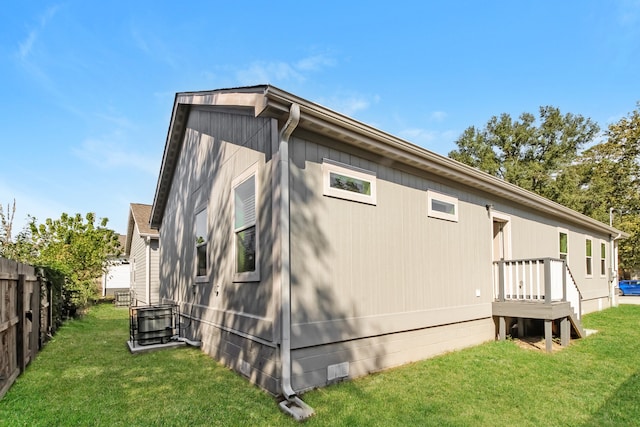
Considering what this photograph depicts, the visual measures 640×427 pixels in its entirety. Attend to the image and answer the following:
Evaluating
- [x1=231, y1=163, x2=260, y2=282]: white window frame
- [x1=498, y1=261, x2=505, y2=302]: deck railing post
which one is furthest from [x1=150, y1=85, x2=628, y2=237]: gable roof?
[x1=498, y1=261, x2=505, y2=302]: deck railing post

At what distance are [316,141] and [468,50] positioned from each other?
863cm

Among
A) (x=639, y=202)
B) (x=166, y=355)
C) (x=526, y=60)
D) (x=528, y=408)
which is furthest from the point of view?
(x=639, y=202)

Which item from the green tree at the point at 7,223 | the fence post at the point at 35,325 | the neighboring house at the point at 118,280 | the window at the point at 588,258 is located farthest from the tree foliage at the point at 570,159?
the green tree at the point at 7,223

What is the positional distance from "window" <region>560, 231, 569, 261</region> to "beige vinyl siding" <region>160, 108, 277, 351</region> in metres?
10.5

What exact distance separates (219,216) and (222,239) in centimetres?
48

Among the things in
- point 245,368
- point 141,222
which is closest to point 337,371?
point 245,368

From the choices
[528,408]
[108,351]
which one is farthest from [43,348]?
[528,408]

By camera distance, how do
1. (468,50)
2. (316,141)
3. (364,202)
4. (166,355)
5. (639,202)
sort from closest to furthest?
(316,141) < (364,202) < (166,355) < (468,50) < (639,202)

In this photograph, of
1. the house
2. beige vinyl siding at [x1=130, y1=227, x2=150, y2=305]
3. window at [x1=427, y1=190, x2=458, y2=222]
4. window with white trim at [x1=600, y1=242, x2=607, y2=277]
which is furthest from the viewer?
beige vinyl siding at [x1=130, y1=227, x2=150, y2=305]

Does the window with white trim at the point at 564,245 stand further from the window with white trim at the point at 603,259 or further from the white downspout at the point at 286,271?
the white downspout at the point at 286,271

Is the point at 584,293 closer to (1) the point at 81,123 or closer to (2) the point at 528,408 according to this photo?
(2) the point at 528,408

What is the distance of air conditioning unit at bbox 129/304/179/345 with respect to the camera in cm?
721

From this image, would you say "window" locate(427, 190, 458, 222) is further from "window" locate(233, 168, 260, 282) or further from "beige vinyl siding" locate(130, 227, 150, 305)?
"beige vinyl siding" locate(130, 227, 150, 305)

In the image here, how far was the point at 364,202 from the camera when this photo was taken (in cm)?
550
